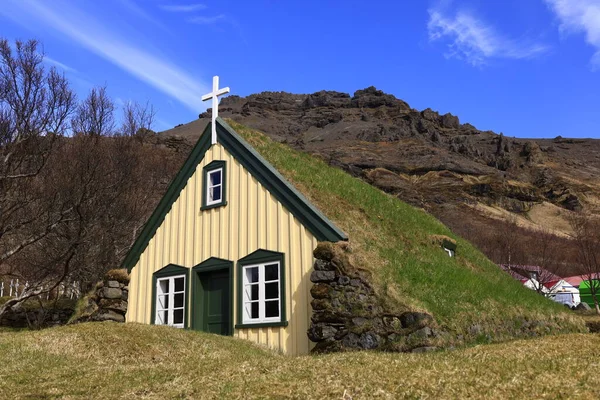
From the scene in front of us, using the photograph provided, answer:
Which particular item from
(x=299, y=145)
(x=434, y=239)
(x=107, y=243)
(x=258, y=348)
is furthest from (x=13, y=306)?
(x=299, y=145)

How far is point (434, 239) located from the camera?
17.1 meters

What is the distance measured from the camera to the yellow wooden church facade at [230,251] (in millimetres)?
12398

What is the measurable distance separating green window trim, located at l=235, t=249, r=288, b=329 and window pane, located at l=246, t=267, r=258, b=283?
0.56ft

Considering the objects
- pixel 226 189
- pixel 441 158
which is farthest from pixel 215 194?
pixel 441 158

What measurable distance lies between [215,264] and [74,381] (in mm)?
6898

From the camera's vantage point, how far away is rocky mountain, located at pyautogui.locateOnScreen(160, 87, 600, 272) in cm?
9450

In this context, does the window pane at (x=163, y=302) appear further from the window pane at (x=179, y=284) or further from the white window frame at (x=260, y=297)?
the white window frame at (x=260, y=297)

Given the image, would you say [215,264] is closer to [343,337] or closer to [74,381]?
[343,337]

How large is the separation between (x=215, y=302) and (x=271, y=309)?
224 centimetres

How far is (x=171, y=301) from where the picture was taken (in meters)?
15.2

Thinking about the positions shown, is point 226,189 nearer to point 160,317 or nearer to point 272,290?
point 272,290

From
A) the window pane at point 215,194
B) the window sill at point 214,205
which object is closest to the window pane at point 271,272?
the window sill at point 214,205

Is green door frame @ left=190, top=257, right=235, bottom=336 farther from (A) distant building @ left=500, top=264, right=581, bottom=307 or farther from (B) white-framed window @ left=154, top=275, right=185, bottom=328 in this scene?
(A) distant building @ left=500, top=264, right=581, bottom=307

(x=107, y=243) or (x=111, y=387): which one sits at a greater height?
(x=107, y=243)
